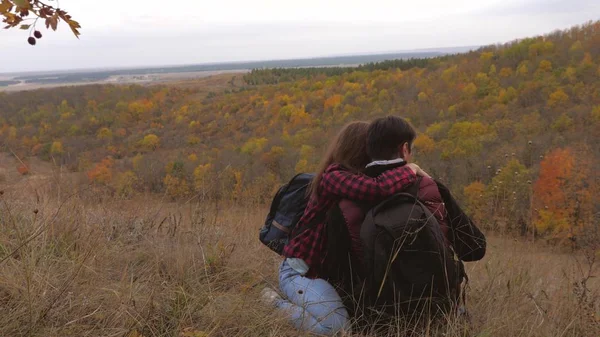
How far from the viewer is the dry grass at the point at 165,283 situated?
190 cm

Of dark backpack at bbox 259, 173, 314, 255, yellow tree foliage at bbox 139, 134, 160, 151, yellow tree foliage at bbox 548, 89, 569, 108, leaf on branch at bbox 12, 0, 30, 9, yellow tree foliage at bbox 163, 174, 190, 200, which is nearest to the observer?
leaf on branch at bbox 12, 0, 30, 9

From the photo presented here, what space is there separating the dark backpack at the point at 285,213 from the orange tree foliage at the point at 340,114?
17.8 m

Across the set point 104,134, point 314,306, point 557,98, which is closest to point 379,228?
point 314,306

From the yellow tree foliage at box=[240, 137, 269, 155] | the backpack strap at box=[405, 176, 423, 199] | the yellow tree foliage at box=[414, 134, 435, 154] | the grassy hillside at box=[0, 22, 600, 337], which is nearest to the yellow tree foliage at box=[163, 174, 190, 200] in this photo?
the grassy hillside at box=[0, 22, 600, 337]

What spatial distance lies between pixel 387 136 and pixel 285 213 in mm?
774

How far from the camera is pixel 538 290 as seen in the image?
9.00 feet

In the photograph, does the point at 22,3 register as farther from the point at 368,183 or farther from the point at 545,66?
the point at 545,66

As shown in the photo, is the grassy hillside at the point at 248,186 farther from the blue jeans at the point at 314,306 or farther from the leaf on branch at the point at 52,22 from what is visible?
the leaf on branch at the point at 52,22

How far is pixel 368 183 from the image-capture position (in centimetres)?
203

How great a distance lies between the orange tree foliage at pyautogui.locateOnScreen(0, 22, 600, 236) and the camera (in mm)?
32656

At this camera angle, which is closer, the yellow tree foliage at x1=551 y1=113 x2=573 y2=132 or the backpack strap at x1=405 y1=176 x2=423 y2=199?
the backpack strap at x1=405 y1=176 x2=423 y2=199

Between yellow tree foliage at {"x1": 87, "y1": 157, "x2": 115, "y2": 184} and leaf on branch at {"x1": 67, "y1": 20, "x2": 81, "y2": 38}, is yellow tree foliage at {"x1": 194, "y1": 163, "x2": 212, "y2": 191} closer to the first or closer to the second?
yellow tree foliage at {"x1": 87, "y1": 157, "x2": 115, "y2": 184}

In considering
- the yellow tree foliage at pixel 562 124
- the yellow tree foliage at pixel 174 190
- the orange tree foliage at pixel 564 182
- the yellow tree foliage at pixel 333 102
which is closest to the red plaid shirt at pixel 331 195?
the yellow tree foliage at pixel 174 190

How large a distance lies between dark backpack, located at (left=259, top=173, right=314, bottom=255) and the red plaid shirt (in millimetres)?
140
